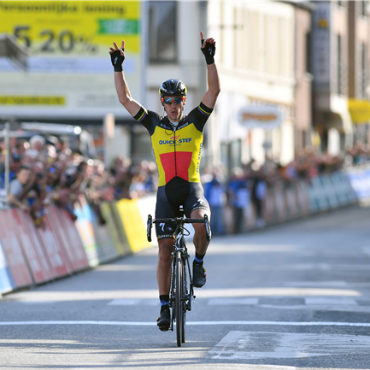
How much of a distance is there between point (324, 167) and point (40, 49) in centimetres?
1115

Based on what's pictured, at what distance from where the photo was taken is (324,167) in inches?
1517

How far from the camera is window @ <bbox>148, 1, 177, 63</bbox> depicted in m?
41.0

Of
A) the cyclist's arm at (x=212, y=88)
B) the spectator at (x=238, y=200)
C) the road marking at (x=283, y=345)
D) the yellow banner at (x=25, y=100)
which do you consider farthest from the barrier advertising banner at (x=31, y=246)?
the yellow banner at (x=25, y=100)

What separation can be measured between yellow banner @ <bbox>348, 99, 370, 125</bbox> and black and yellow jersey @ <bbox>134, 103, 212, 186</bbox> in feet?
161

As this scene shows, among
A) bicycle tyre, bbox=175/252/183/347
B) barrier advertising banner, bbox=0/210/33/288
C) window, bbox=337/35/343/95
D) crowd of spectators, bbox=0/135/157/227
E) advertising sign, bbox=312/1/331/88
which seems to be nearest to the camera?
bicycle tyre, bbox=175/252/183/347

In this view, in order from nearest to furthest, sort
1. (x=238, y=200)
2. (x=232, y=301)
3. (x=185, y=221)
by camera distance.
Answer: (x=185, y=221)
(x=232, y=301)
(x=238, y=200)

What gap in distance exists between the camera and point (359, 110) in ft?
190

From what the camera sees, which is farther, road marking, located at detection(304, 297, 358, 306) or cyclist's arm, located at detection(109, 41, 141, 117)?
road marking, located at detection(304, 297, 358, 306)

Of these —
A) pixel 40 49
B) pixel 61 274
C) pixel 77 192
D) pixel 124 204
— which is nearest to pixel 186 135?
pixel 61 274

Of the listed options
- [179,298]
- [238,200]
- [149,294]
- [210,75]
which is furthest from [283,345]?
[238,200]

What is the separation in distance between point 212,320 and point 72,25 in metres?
26.4

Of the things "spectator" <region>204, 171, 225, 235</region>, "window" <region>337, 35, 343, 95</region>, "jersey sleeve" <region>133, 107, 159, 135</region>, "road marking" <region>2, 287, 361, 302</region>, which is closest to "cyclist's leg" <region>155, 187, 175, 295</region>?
"jersey sleeve" <region>133, 107, 159, 135</region>

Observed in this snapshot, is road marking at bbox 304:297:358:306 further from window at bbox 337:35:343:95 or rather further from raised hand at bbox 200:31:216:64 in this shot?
window at bbox 337:35:343:95

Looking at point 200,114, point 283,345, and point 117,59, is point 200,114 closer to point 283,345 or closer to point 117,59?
point 117,59
